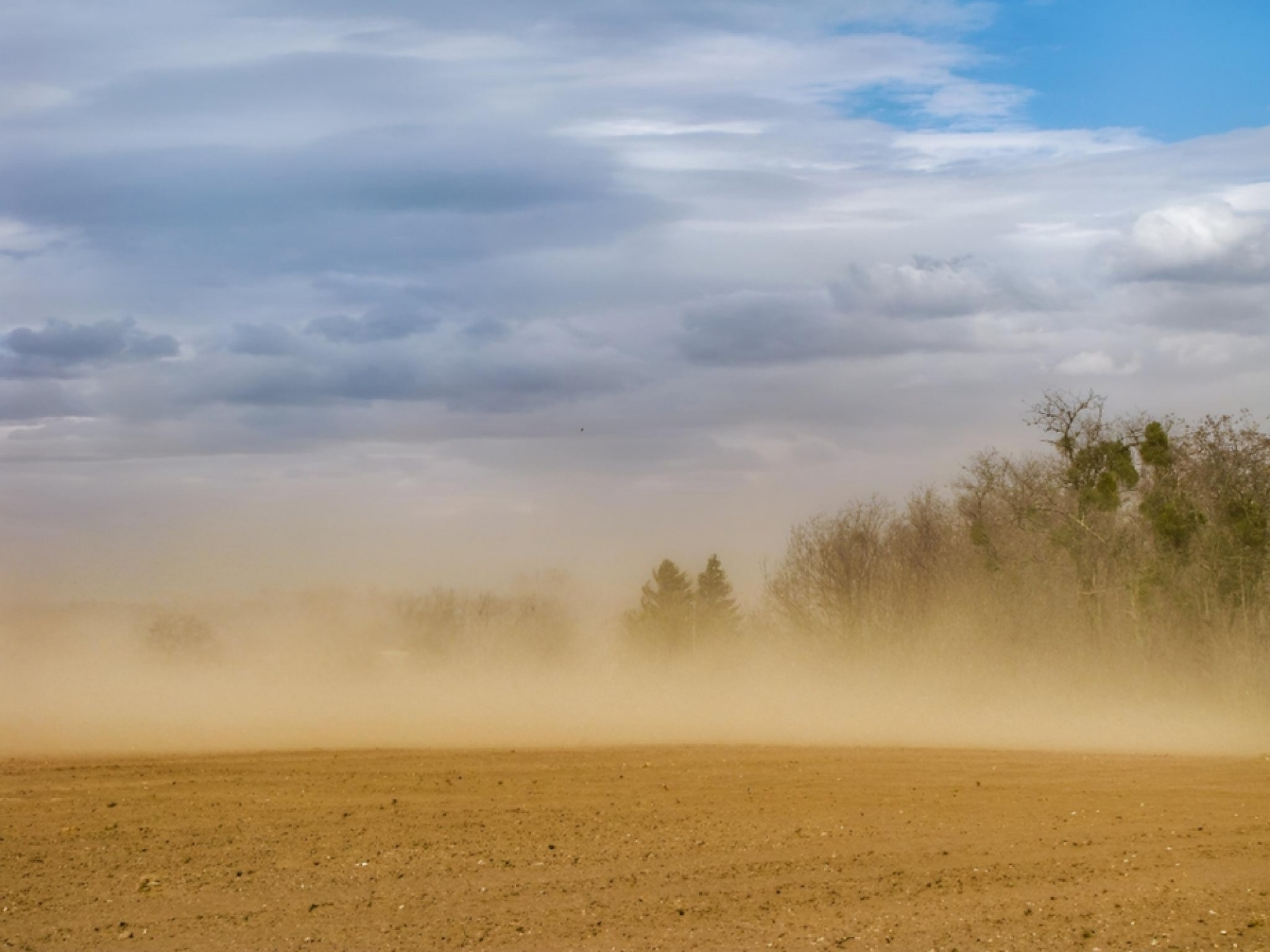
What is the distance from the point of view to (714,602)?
64.3 meters

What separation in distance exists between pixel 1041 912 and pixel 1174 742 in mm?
17971

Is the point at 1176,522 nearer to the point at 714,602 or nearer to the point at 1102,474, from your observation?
the point at 1102,474

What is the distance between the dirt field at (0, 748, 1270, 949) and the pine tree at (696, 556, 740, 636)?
4403cm

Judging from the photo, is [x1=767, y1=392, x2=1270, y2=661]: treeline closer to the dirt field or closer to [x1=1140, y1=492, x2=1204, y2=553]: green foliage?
[x1=1140, y1=492, x2=1204, y2=553]: green foliage

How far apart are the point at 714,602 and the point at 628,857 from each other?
52151mm

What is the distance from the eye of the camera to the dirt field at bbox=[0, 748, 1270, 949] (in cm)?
991

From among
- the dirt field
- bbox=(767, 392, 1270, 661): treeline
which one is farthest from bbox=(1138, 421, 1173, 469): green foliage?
the dirt field

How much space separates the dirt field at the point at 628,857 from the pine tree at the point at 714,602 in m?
44.0

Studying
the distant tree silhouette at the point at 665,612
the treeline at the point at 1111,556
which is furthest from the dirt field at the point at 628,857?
the distant tree silhouette at the point at 665,612

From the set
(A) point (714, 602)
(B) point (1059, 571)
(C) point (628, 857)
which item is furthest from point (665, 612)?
(C) point (628, 857)

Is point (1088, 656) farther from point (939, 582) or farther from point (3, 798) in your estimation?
point (3, 798)

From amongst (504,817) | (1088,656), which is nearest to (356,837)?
(504,817)

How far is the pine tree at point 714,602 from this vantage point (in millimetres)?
63094

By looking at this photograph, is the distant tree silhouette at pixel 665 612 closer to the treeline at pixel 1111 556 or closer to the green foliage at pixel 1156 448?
the treeline at pixel 1111 556
